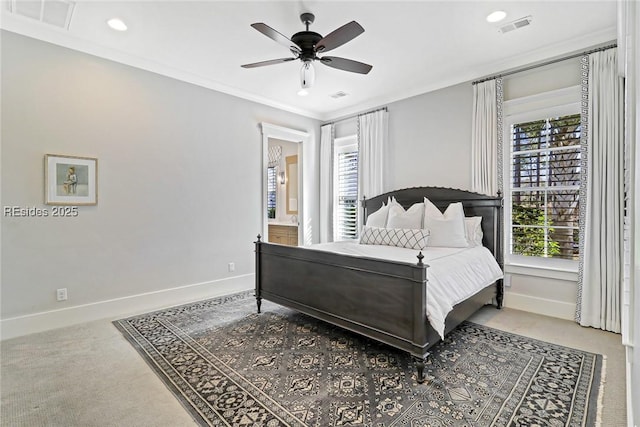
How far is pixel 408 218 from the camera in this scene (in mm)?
3951

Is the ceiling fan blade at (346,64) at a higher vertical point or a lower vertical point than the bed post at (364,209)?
higher

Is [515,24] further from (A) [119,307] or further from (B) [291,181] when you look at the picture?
(A) [119,307]

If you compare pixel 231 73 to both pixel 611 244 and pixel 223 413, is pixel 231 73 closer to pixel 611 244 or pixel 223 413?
pixel 223 413

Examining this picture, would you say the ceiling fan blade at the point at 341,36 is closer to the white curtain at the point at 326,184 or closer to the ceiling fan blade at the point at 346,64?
the ceiling fan blade at the point at 346,64

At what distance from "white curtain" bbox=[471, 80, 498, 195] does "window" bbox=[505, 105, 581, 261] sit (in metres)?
0.20

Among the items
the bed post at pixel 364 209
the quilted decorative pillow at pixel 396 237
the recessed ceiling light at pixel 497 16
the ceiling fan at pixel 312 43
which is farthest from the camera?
the bed post at pixel 364 209

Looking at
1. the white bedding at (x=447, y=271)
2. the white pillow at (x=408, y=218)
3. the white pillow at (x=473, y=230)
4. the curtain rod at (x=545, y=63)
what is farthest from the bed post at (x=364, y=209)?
the curtain rod at (x=545, y=63)

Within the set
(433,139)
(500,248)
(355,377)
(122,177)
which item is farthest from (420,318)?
(122,177)

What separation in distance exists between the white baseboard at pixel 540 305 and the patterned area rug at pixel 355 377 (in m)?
0.89

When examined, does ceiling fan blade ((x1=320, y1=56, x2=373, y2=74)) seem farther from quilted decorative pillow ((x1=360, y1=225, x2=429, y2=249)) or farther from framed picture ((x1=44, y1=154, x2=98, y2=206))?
framed picture ((x1=44, y1=154, x2=98, y2=206))

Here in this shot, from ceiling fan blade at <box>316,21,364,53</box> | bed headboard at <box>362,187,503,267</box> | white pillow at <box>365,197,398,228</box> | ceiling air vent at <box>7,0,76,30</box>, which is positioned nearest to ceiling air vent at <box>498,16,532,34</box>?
ceiling fan blade at <box>316,21,364,53</box>

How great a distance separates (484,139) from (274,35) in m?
2.78

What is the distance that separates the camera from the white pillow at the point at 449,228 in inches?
140

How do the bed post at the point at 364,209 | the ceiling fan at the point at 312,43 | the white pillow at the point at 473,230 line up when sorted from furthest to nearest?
the bed post at the point at 364,209 → the white pillow at the point at 473,230 → the ceiling fan at the point at 312,43
